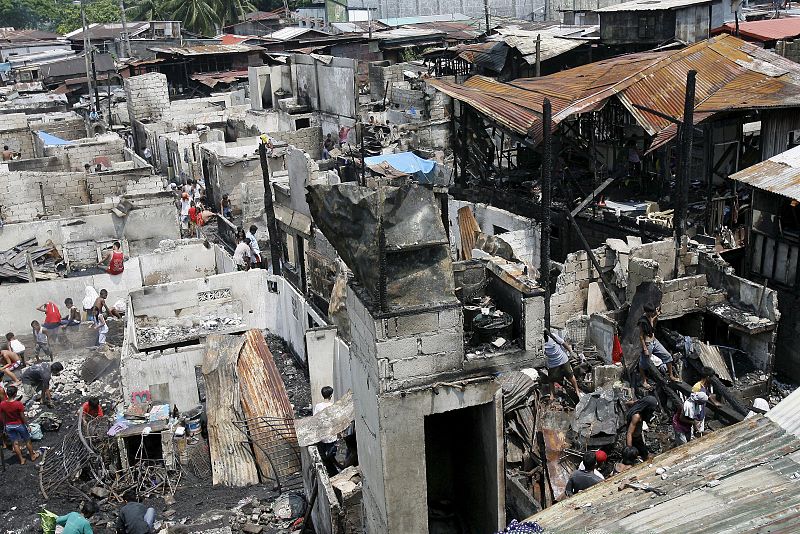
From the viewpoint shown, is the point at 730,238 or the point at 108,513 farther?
the point at 730,238

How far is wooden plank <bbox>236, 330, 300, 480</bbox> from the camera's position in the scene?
37.6 ft

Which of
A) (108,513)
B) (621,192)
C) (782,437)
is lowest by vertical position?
(108,513)

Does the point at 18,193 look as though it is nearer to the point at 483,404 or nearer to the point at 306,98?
the point at 306,98

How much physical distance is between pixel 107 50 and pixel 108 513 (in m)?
46.3

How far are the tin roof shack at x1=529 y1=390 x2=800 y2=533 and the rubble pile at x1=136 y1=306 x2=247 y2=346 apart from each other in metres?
9.63

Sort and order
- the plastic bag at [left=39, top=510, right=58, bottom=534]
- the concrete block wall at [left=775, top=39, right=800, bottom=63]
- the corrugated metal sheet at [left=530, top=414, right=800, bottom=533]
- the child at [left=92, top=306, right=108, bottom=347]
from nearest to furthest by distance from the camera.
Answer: the corrugated metal sheet at [left=530, top=414, right=800, bottom=533] → the plastic bag at [left=39, top=510, right=58, bottom=534] → the child at [left=92, top=306, right=108, bottom=347] → the concrete block wall at [left=775, top=39, right=800, bottom=63]

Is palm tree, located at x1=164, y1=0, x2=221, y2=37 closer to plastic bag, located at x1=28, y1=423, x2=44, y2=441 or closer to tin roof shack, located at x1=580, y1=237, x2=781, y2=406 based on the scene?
tin roof shack, located at x1=580, y1=237, x2=781, y2=406

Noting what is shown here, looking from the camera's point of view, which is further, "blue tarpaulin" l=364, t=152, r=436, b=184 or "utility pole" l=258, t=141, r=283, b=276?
"blue tarpaulin" l=364, t=152, r=436, b=184

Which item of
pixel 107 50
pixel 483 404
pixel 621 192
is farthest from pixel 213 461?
pixel 107 50

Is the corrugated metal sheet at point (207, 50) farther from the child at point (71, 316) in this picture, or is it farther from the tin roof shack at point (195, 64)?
the child at point (71, 316)

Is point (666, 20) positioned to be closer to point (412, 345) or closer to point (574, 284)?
point (574, 284)

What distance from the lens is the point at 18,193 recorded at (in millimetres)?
21859

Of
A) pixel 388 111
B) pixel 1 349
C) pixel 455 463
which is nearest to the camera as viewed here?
pixel 455 463

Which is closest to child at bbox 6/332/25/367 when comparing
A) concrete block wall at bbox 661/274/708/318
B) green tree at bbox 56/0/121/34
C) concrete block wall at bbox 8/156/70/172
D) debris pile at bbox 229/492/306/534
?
debris pile at bbox 229/492/306/534
